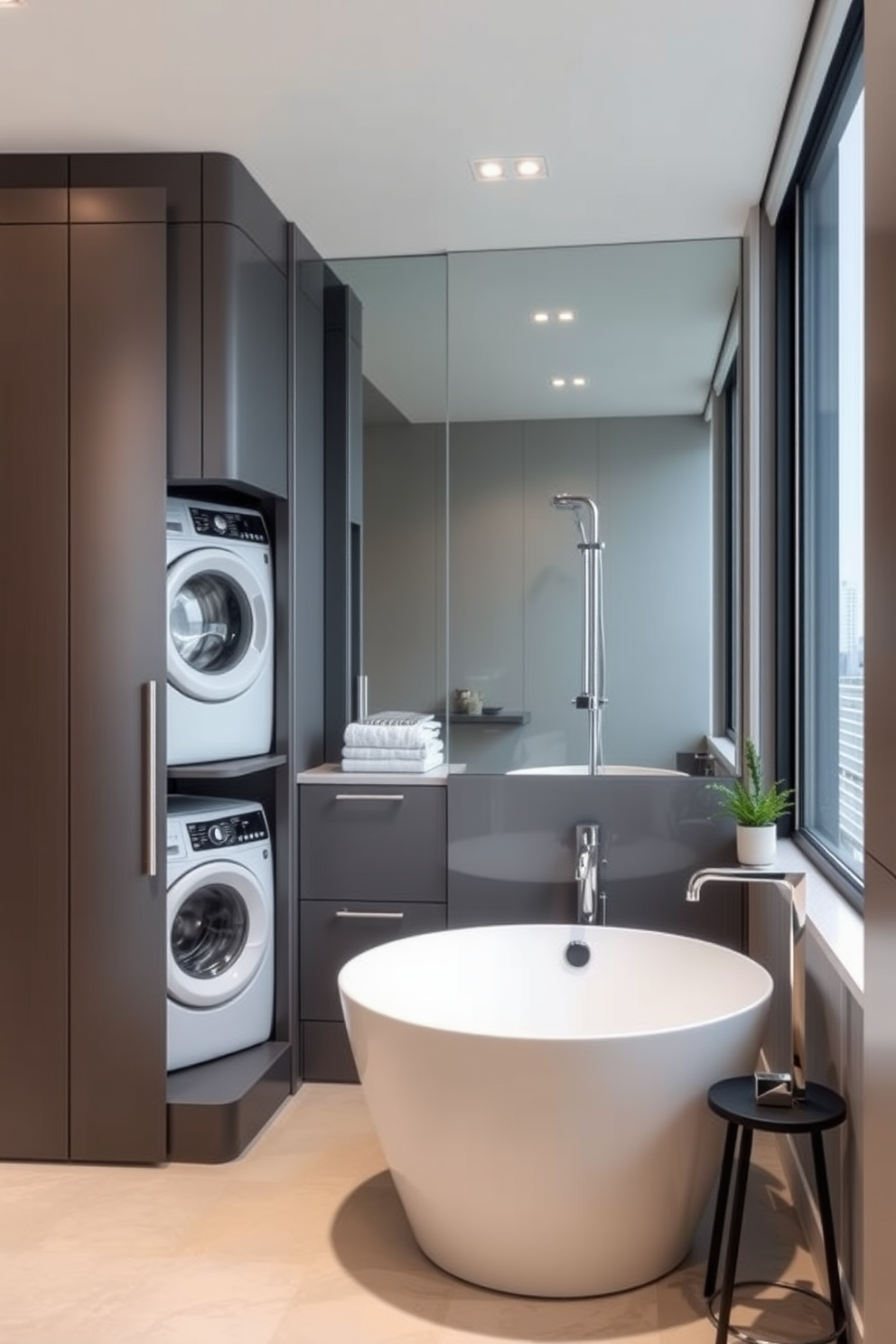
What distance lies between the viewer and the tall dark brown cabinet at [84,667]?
3.12 m

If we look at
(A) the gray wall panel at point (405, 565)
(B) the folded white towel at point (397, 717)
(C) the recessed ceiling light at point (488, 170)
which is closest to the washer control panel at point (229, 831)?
(B) the folded white towel at point (397, 717)

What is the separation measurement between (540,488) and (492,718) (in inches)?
28.3

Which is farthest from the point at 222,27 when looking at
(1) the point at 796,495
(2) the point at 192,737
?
(1) the point at 796,495

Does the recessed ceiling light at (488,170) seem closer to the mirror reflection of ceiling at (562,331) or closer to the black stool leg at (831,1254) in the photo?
the mirror reflection of ceiling at (562,331)

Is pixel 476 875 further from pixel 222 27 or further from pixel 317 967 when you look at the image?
pixel 222 27

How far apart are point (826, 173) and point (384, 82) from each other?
1.11m

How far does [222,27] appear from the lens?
260 cm

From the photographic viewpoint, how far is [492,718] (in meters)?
3.88

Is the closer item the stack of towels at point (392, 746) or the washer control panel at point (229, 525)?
the washer control panel at point (229, 525)

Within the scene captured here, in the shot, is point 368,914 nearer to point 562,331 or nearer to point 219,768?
point 219,768

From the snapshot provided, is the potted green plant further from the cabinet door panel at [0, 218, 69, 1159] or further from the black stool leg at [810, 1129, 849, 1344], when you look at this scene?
the cabinet door panel at [0, 218, 69, 1159]

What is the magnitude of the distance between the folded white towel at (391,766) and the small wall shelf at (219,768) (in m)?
0.33

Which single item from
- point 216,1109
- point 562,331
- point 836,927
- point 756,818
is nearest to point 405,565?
point 562,331

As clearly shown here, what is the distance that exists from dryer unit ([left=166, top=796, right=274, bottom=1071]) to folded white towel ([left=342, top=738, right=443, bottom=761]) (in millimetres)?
356
